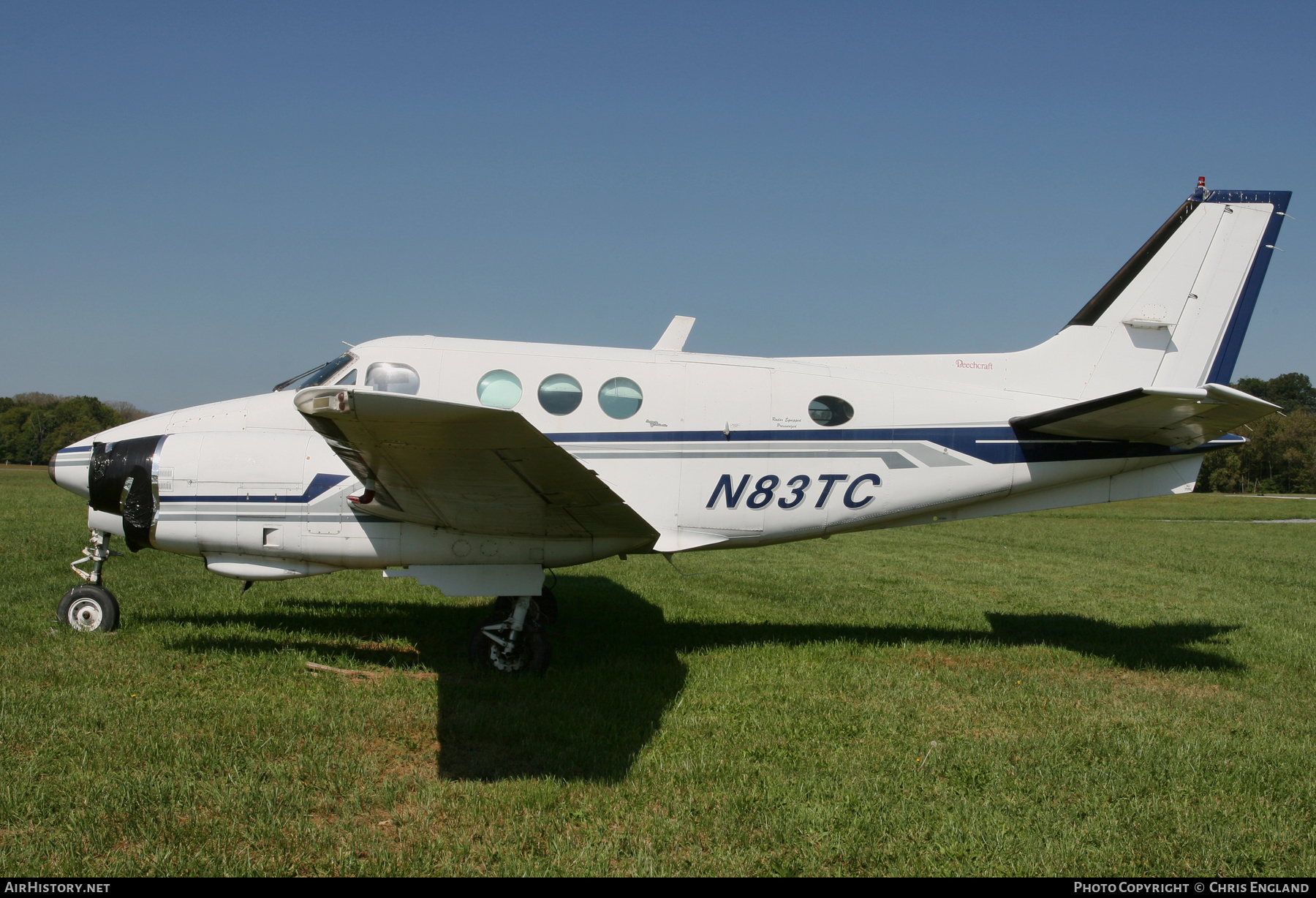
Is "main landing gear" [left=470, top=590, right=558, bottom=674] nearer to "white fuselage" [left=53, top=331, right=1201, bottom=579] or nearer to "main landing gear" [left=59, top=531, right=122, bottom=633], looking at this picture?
"white fuselage" [left=53, top=331, right=1201, bottom=579]

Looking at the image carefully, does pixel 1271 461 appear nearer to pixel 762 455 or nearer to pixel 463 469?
pixel 762 455

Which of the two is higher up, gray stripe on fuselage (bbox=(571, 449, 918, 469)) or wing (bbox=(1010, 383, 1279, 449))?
wing (bbox=(1010, 383, 1279, 449))

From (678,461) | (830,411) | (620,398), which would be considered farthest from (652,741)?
(830,411)

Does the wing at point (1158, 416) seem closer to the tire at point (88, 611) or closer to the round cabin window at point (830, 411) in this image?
the round cabin window at point (830, 411)

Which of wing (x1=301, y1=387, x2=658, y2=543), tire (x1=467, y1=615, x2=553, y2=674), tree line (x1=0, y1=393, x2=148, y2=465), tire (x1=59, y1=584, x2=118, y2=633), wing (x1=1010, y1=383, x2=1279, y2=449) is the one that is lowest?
tree line (x1=0, y1=393, x2=148, y2=465)

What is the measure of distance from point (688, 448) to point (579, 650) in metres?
2.36

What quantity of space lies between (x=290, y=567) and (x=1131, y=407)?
7.74 m

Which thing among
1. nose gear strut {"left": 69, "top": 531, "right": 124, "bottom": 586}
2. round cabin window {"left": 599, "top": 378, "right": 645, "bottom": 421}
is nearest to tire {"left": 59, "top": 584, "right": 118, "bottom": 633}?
nose gear strut {"left": 69, "top": 531, "right": 124, "bottom": 586}

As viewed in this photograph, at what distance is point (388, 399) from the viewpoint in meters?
4.34

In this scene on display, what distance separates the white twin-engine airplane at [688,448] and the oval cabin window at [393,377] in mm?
20

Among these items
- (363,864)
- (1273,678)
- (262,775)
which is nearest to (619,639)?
(262,775)

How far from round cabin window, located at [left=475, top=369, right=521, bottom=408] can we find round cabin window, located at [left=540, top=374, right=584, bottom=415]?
0.23 meters

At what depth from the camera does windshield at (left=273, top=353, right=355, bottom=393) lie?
7.59m

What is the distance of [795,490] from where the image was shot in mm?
7820
